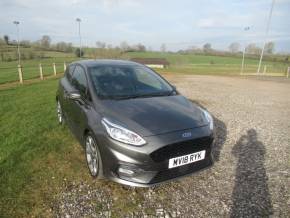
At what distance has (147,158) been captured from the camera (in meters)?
2.72

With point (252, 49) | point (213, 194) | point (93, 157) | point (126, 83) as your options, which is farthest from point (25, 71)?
point (252, 49)

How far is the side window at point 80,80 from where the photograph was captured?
12.9ft

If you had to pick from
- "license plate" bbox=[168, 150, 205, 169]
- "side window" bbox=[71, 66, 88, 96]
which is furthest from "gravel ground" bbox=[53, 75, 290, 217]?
"side window" bbox=[71, 66, 88, 96]

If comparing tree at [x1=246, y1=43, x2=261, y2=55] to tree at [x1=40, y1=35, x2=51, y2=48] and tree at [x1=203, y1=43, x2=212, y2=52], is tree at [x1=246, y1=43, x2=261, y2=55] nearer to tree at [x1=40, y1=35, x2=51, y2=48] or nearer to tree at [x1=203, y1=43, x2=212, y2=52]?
tree at [x1=203, y1=43, x2=212, y2=52]

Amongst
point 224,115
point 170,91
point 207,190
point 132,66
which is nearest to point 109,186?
point 207,190

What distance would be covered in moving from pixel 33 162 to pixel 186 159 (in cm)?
245

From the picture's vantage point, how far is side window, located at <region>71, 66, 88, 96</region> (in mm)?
3934

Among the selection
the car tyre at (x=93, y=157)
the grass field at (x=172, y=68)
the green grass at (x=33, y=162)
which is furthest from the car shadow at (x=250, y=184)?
the grass field at (x=172, y=68)

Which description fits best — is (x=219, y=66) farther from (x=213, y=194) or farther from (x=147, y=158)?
(x=147, y=158)

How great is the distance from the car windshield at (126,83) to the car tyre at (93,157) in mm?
683

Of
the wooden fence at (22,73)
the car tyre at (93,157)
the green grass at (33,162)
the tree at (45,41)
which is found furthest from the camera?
the tree at (45,41)

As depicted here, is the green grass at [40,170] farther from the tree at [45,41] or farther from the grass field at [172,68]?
the tree at [45,41]

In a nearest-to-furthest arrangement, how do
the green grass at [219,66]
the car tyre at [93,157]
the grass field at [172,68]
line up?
the car tyre at [93,157] → the grass field at [172,68] → the green grass at [219,66]

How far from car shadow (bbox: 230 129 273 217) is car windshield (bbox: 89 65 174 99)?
1.72m
